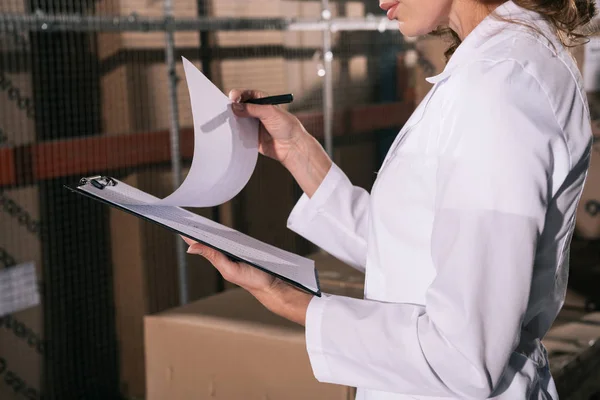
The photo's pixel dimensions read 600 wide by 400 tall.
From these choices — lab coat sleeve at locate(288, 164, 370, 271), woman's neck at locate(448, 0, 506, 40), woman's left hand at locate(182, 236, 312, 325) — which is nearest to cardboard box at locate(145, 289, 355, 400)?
lab coat sleeve at locate(288, 164, 370, 271)

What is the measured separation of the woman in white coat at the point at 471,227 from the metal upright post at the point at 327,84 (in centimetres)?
194

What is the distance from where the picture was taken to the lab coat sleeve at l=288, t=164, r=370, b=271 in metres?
1.15

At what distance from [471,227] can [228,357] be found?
888 mm

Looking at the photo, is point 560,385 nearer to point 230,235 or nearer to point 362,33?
point 230,235

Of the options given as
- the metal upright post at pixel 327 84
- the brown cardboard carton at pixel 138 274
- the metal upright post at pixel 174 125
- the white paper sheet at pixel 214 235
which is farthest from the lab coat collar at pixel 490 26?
the metal upright post at pixel 327 84

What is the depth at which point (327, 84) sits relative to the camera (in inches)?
114

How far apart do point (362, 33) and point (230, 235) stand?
2397 millimetres

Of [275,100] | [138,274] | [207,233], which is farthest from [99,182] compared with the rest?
[138,274]

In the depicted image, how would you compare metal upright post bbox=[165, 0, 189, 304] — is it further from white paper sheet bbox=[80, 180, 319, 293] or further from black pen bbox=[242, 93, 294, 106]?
white paper sheet bbox=[80, 180, 319, 293]

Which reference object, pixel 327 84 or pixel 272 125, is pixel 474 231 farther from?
pixel 327 84

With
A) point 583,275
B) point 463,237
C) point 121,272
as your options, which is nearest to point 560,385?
point 583,275

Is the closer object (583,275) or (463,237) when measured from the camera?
(463,237)

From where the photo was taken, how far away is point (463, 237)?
2.35ft

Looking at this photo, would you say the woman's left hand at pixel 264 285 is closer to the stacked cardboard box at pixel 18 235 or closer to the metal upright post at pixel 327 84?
the stacked cardboard box at pixel 18 235
